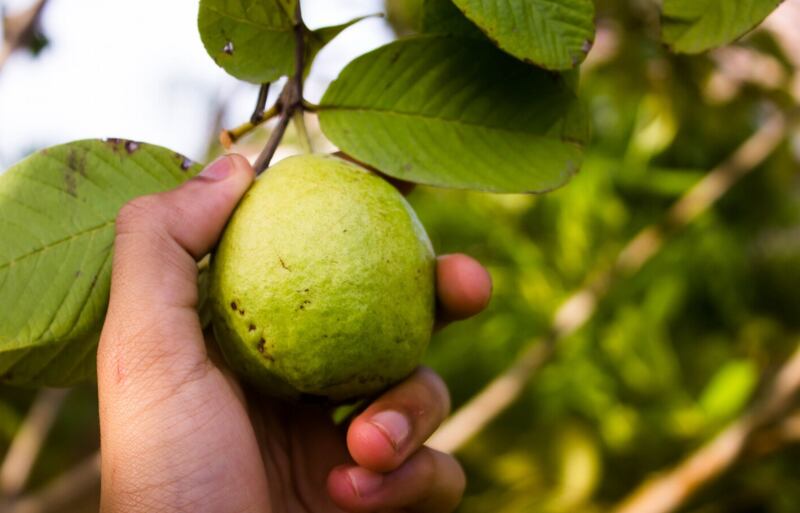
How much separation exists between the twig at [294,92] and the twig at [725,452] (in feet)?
4.89

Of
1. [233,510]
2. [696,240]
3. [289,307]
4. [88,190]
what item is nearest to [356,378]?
[289,307]

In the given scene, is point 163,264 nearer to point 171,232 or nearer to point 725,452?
point 171,232

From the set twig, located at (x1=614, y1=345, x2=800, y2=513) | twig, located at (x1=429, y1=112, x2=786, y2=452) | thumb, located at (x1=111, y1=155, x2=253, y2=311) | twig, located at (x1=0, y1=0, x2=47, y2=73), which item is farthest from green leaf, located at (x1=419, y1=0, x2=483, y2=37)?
twig, located at (x1=614, y1=345, x2=800, y2=513)

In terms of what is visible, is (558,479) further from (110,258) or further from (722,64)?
(110,258)

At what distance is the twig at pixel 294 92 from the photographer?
80 centimetres

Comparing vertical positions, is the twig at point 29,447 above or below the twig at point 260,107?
below

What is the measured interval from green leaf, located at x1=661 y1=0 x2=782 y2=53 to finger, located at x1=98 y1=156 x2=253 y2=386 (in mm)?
478

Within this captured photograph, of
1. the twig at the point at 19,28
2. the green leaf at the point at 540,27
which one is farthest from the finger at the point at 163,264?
the twig at the point at 19,28

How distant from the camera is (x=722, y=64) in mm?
1854

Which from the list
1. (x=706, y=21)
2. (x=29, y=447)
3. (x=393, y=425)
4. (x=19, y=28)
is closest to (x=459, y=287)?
(x=393, y=425)

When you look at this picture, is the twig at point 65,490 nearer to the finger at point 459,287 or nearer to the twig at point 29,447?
the twig at point 29,447

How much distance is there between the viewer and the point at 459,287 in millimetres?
905

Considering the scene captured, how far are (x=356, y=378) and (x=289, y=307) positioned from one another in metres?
0.11

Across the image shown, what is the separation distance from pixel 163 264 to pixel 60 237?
0.37ft
